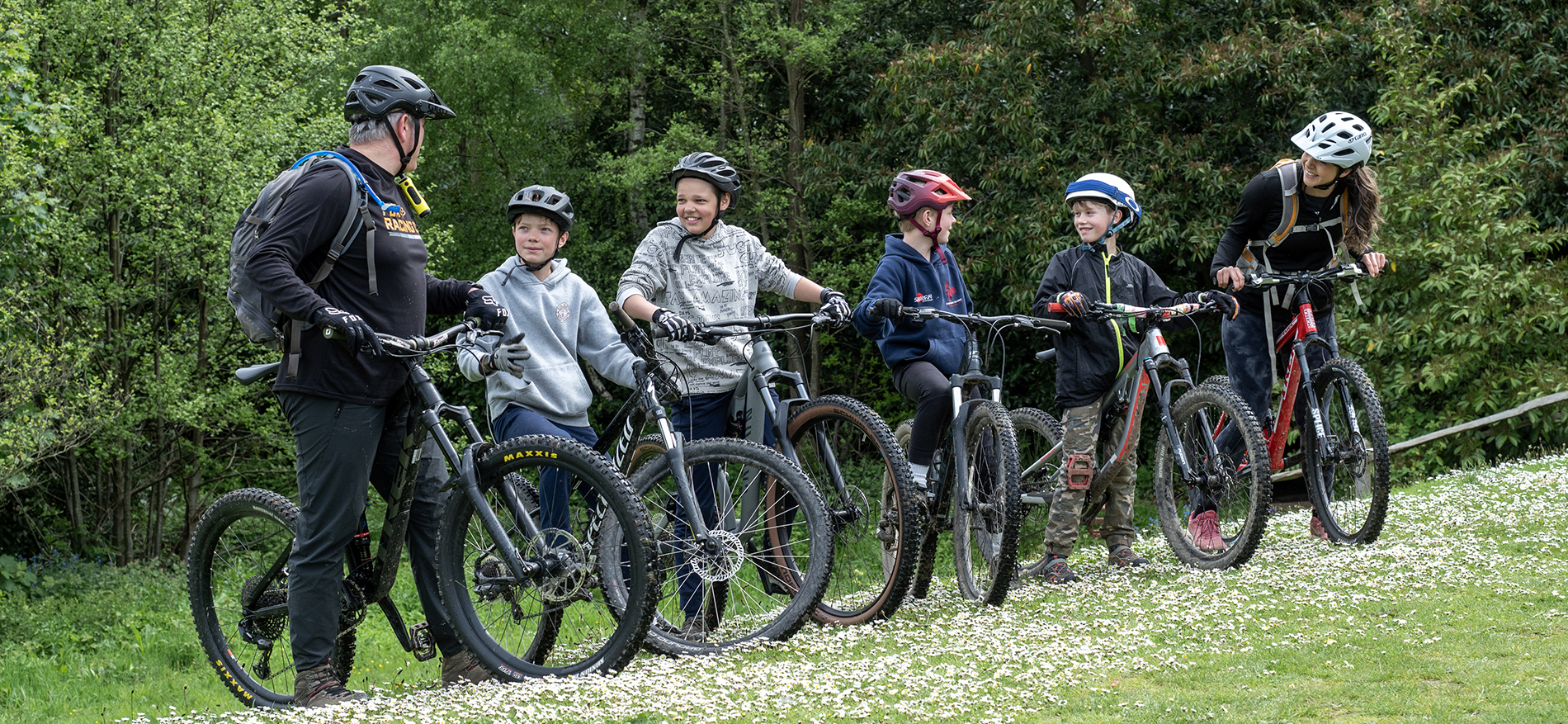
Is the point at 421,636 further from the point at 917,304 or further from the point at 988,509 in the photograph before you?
the point at 917,304

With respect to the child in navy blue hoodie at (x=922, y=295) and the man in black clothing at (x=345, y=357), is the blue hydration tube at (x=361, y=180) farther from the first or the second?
the child in navy blue hoodie at (x=922, y=295)

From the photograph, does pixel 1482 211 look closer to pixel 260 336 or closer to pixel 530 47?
pixel 260 336

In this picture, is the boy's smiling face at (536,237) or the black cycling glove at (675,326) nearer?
the black cycling glove at (675,326)

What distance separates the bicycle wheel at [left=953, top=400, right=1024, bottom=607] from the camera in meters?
4.98

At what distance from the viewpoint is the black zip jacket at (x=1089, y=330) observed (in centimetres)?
598

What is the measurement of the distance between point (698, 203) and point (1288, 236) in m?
3.02

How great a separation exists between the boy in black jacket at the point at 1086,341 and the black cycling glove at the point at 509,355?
8.53 ft

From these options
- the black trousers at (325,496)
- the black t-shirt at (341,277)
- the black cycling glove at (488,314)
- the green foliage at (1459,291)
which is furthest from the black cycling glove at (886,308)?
the green foliage at (1459,291)

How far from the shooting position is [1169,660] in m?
4.14

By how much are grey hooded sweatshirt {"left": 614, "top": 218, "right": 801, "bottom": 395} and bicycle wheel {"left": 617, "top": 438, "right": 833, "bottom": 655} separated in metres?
0.85

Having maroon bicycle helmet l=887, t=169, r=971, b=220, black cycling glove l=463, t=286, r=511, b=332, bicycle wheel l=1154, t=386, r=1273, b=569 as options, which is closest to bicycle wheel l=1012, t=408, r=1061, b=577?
bicycle wheel l=1154, t=386, r=1273, b=569

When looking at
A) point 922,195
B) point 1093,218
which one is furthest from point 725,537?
point 1093,218

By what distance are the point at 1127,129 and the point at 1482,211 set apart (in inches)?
183

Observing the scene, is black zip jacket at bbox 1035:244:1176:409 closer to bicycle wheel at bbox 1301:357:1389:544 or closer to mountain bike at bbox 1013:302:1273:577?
mountain bike at bbox 1013:302:1273:577
